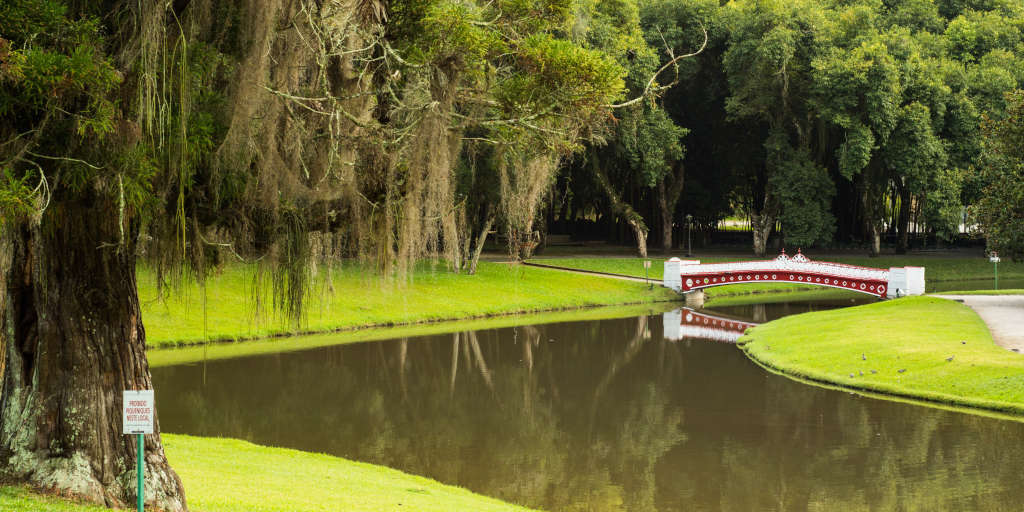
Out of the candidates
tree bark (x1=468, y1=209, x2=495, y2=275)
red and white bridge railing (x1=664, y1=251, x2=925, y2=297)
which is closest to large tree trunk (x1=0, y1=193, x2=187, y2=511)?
tree bark (x1=468, y1=209, x2=495, y2=275)

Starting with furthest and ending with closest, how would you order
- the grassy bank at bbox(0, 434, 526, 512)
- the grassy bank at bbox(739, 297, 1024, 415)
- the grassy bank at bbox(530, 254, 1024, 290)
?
the grassy bank at bbox(530, 254, 1024, 290) → the grassy bank at bbox(739, 297, 1024, 415) → the grassy bank at bbox(0, 434, 526, 512)

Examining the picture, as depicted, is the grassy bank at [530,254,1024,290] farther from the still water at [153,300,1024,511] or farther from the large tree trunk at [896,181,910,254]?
the still water at [153,300,1024,511]

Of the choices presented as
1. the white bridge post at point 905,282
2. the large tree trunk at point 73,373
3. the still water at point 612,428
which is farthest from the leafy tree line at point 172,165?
the white bridge post at point 905,282

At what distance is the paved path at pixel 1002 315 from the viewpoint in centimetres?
2588

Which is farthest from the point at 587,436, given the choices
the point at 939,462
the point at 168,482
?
the point at 168,482

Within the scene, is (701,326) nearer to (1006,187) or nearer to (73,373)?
(1006,187)

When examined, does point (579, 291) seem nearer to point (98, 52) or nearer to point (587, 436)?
point (587, 436)

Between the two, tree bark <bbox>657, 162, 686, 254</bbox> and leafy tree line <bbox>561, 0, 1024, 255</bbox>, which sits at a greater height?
leafy tree line <bbox>561, 0, 1024, 255</bbox>

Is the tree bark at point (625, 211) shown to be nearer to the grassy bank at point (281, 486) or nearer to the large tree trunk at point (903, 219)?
the large tree trunk at point (903, 219)

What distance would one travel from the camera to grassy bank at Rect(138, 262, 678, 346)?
108 feet

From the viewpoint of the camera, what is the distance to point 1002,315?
30.7 meters

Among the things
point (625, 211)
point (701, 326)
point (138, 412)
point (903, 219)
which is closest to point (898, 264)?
point (903, 219)

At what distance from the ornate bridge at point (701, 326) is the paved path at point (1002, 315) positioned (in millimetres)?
7696

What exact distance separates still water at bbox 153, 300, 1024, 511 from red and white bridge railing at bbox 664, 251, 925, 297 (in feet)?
46.6
